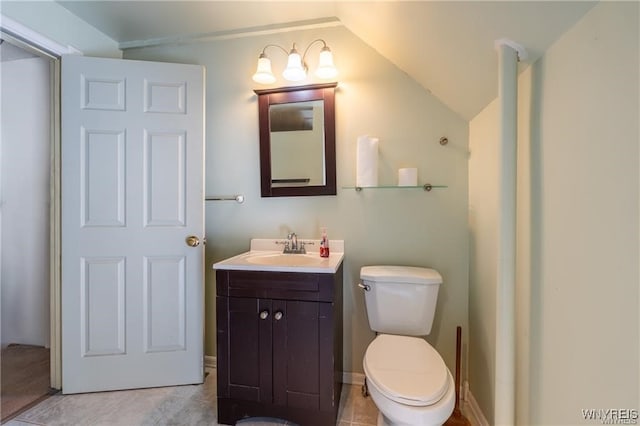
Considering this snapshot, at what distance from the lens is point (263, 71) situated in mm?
1681

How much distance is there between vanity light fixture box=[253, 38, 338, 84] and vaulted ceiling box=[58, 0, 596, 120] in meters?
0.18

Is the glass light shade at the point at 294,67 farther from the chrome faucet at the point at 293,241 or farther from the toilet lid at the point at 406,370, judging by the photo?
the toilet lid at the point at 406,370

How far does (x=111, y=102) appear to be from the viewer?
65.2 inches

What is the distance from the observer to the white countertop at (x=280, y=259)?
4.42ft

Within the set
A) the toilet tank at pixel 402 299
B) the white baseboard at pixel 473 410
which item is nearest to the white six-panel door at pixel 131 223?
the toilet tank at pixel 402 299

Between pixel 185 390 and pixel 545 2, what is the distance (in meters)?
2.43

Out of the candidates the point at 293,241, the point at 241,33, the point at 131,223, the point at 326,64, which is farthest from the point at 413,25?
the point at 131,223

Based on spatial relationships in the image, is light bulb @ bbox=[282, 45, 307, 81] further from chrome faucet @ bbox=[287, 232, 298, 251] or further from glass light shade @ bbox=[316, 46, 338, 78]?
chrome faucet @ bbox=[287, 232, 298, 251]

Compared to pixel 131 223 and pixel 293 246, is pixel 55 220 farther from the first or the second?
pixel 293 246

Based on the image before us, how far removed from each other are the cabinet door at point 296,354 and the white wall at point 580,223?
0.85 metres

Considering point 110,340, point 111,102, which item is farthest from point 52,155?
point 110,340

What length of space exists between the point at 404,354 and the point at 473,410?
2.16 ft

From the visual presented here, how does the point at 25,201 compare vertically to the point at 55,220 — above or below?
above

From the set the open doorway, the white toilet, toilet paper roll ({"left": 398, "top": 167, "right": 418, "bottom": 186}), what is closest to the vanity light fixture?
toilet paper roll ({"left": 398, "top": 167, "right": 418, "bottom": 186})
